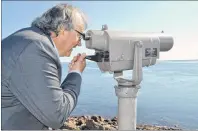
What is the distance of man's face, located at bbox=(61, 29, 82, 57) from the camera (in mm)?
1191

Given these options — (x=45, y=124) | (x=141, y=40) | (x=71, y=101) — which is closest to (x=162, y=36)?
(x=141, y=40)

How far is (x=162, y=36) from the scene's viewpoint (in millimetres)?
1381

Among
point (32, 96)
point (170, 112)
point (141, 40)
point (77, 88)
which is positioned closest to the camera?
point (32, 96)

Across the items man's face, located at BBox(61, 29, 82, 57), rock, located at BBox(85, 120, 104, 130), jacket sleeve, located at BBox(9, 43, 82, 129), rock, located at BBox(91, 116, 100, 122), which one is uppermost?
man's face, located at BBox(61, 29, 82, 57)

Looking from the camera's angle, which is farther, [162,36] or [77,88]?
[162,36]

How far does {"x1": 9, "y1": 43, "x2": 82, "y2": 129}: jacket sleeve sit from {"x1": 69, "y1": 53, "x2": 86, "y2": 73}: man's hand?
0.14 meters

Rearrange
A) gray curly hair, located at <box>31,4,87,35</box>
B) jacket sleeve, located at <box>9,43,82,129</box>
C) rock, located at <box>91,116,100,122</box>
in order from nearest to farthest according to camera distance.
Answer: jacket sleeve, located at <box>9,43,82,129</box>, gray curly hair, located at <box>31,4,87,35</box>, rock, located at <box>91,116,100,122</box>

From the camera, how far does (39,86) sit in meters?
1.04

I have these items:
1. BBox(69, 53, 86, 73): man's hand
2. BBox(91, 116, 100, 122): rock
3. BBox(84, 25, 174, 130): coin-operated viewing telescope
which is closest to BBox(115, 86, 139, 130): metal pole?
BBox(84, 25, 174, 130): coin-operated viewing telescope

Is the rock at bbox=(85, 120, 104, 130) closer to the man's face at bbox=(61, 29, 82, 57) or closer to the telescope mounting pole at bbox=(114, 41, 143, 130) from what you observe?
the telescope mounting pole at bbox=(114, 41, 143, 130)

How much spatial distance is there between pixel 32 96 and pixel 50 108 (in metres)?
0.08

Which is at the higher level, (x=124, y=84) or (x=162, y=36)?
(x=162, y=36)

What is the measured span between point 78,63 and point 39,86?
9.4 inches

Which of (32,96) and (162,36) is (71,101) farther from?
(162,36)
